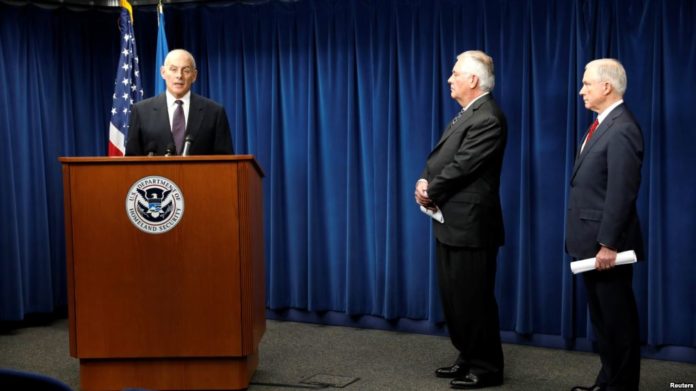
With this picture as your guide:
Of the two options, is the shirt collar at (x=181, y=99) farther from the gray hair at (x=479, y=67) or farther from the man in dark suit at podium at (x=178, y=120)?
the gray hair at (x=479, y=67)

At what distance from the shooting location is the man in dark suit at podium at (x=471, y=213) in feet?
12.3

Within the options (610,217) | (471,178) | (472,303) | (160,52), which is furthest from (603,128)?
(160,52)

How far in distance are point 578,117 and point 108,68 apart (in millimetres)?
3714

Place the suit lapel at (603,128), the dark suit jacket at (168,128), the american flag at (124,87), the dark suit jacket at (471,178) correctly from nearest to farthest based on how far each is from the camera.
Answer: the suit lapel at (603,128)
the dark suit jacket at (471,178)
the dark suit jacket at (168,128)
the american flag at (124,87)

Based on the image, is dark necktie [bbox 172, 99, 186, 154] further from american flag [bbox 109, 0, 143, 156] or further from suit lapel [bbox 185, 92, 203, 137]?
american flag [bbox 109, 0, 143, 156]

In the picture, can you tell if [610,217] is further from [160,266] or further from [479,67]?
[160,266]

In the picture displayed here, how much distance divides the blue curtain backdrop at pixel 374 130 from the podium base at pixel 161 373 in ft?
6.43

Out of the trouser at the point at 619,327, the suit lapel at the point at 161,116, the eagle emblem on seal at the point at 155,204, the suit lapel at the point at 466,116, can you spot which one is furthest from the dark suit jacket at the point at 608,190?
the suit lapel at the point at 161,116

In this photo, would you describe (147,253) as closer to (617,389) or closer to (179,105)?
(179,105)

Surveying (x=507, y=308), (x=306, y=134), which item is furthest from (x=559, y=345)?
(x=306, y=134)

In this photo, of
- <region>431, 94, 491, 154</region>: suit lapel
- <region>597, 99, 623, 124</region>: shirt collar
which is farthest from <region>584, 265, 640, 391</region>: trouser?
<region>431, 94, 491, 154</region>: suit lapel

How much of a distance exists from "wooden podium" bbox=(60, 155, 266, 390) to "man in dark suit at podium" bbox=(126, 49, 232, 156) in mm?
531

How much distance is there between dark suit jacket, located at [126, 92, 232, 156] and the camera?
3932 mm

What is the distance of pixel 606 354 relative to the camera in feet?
11.0
